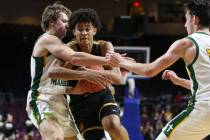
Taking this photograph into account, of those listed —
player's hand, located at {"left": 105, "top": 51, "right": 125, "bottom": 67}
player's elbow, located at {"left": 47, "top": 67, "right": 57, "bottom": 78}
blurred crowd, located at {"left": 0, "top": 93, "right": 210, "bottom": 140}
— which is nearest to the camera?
player's hand, located at {"left": 105, "top": 51, "right": 125, "bottom": 67}

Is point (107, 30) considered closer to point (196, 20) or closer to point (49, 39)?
point (49, 39)

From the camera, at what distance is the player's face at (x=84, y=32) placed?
189 inches

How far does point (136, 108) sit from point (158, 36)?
8691 mm

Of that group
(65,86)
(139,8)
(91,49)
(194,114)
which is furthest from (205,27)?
(139,8)

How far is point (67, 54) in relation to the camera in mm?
4574

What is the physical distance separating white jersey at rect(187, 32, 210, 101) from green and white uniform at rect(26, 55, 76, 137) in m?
1.50

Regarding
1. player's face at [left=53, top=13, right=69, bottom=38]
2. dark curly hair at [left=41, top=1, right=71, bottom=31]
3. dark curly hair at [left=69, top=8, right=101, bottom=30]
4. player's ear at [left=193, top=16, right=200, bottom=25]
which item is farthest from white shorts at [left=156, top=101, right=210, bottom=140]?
dark curly hair at [left=41, top=1, right=71, bottom=31]

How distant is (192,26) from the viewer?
4.12 m

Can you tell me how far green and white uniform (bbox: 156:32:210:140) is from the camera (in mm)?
3887

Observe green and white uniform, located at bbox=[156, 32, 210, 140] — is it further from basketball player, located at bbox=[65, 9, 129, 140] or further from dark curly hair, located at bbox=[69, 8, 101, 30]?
dark curly hair, located at bbox=[69, 8, 101, 30]

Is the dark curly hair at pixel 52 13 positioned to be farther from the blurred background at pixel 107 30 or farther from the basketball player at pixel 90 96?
the blurred background at pixel 107 30

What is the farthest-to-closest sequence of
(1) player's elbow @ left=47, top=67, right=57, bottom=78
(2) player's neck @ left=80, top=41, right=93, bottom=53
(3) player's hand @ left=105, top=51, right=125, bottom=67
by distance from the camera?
1. (2) player's neck @ left=80, top=41, right=93, bottom=53
2. (1) player's elbow @ left=47, top=67, right=57, bottom=78
3. (3) player's hand @ left=105, top=51, right=125, bottom=67

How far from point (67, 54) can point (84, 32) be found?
0.35 m

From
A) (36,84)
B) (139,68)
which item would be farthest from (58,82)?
(139,68)
